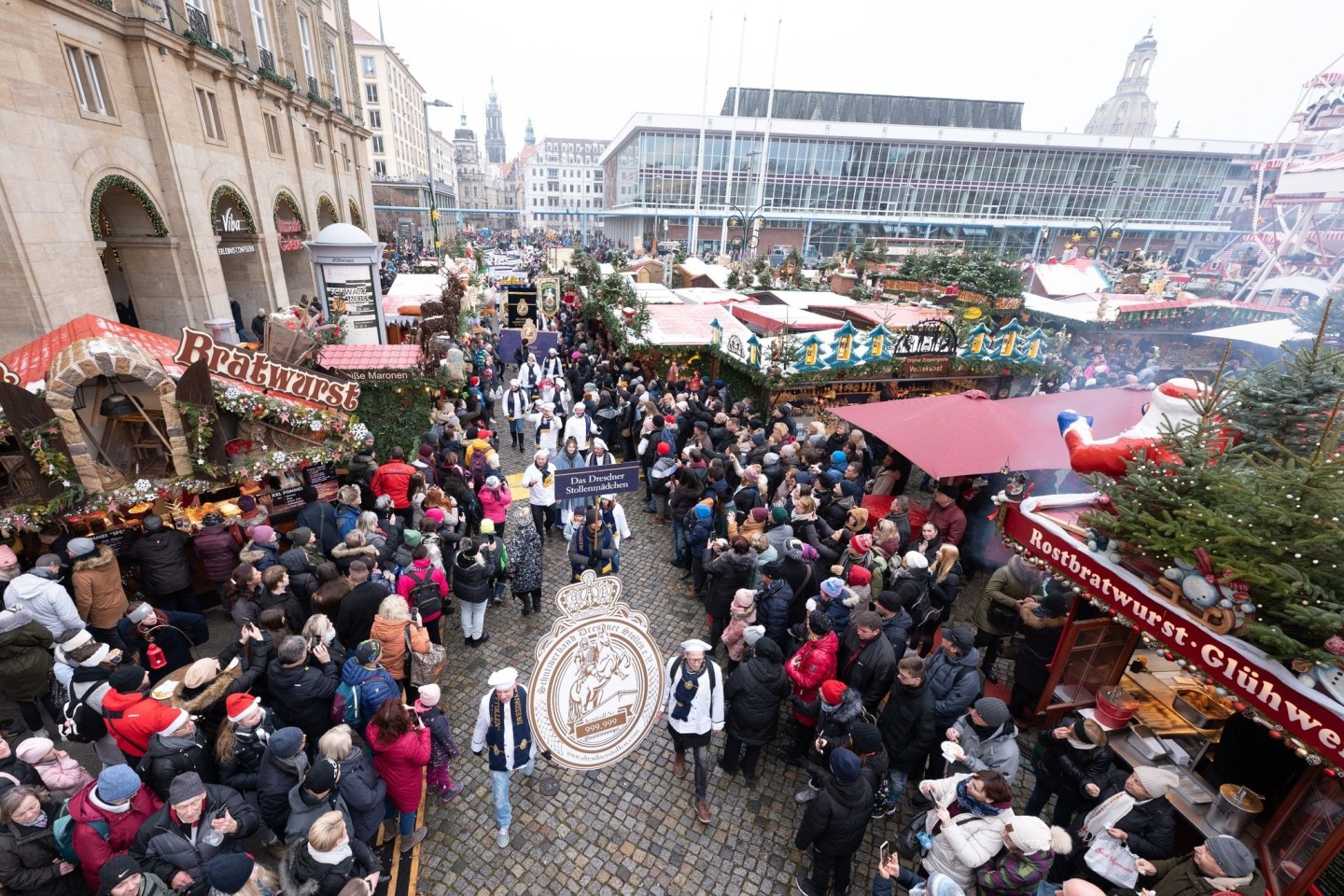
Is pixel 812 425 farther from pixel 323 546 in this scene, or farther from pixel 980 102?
pixel 980 102

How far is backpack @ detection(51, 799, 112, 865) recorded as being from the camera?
11.5ft

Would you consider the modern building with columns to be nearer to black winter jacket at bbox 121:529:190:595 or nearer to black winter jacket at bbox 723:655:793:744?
black winter jacket at bbox 121:529:190:595

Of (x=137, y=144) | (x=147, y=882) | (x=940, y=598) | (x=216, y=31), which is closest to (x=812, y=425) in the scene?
(x=940, y=598)

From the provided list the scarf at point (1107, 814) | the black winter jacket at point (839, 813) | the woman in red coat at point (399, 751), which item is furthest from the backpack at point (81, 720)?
the scarf at point (1107, 814)

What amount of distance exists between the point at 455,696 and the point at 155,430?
496 centimetres

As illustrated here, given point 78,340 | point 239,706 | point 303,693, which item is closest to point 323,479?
point 78,340

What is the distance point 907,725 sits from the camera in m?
4.65

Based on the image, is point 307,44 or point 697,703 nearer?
point 697,703

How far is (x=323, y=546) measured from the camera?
6777 mm

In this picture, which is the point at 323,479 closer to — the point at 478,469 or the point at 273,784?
the point at 478,469

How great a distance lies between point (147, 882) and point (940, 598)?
6.90 m

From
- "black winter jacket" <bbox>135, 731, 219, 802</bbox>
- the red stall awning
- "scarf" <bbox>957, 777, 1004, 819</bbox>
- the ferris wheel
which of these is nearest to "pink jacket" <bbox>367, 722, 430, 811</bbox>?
"black winter jacket" <bbox>135, 731, 219, 802</bbox>

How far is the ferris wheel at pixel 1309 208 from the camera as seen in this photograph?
1126 inches

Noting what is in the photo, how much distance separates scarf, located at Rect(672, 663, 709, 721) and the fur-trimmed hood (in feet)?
19.4
